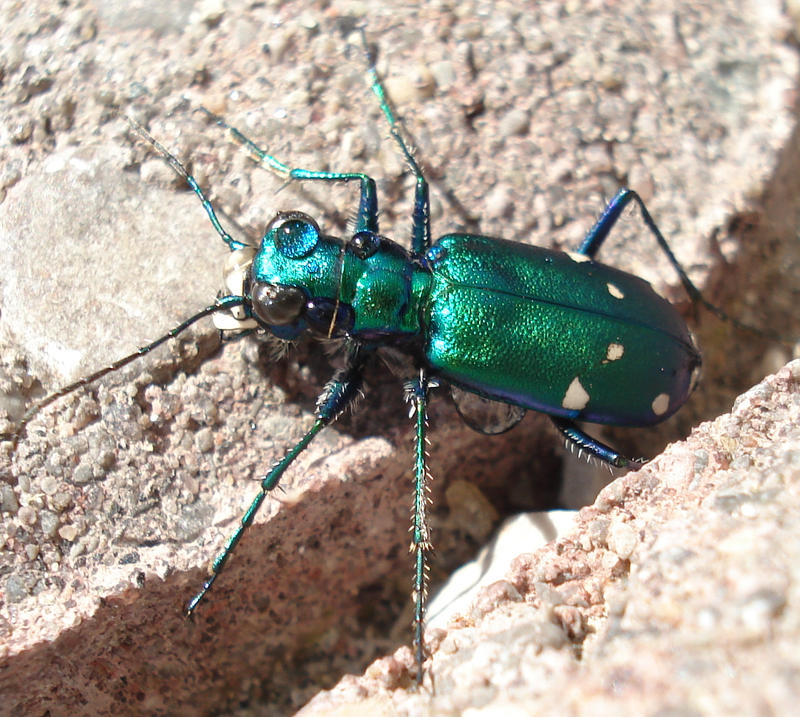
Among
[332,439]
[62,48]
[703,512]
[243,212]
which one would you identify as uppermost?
[62,48]

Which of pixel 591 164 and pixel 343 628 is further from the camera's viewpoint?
pixel 591 164

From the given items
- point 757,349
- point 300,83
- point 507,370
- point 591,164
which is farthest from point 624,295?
point 300,83

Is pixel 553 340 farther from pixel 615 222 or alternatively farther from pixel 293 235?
pixel 293 235

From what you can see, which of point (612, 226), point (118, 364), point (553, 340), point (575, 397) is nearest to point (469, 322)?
point (553, 340)

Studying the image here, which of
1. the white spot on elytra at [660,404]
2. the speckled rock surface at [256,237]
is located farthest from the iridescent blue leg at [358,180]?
the white spot on elytra at [660,404]

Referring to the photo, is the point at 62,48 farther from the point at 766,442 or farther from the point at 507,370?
the point at 766,442

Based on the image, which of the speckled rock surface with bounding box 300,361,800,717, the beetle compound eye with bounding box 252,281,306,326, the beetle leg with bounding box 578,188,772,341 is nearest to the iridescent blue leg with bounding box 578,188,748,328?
the beetle leg with bounding box 578,188,772,341
